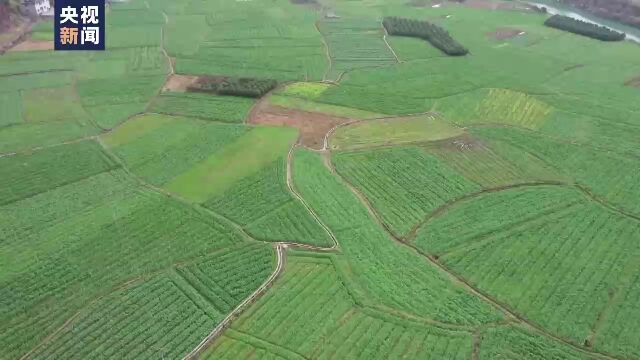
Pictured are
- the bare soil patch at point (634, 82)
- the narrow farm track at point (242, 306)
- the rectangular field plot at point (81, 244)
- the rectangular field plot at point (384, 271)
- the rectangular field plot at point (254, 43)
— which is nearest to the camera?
the narrow farm track at point (242, 306)

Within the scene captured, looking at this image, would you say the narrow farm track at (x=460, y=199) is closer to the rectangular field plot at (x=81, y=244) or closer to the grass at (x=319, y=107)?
the rectangular field plot at (x=81, y=244)

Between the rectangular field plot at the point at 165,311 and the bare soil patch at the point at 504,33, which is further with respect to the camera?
the bare soil patch at the point at 504,33

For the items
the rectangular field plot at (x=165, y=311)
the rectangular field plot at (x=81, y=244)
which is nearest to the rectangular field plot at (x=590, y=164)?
the rectangular field plot at (x=165, y=311)

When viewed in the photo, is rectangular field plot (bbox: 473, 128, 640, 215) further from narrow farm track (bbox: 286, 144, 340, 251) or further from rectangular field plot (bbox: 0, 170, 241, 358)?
rectangular field plot (bbox: 0, 170, 241, 358)

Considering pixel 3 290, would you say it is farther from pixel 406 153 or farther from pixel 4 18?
pixel 4 18

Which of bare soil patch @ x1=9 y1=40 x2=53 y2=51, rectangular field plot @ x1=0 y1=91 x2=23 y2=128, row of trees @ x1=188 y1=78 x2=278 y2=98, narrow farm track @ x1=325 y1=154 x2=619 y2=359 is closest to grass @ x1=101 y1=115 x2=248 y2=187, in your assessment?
row of trees @ x1=188 y1=78 x2=278 y2=98

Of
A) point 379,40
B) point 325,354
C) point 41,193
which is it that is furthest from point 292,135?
point 379,40

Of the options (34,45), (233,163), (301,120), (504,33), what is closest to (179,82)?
(301,120)

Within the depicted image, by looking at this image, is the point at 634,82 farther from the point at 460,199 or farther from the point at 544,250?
the point at 544,250
